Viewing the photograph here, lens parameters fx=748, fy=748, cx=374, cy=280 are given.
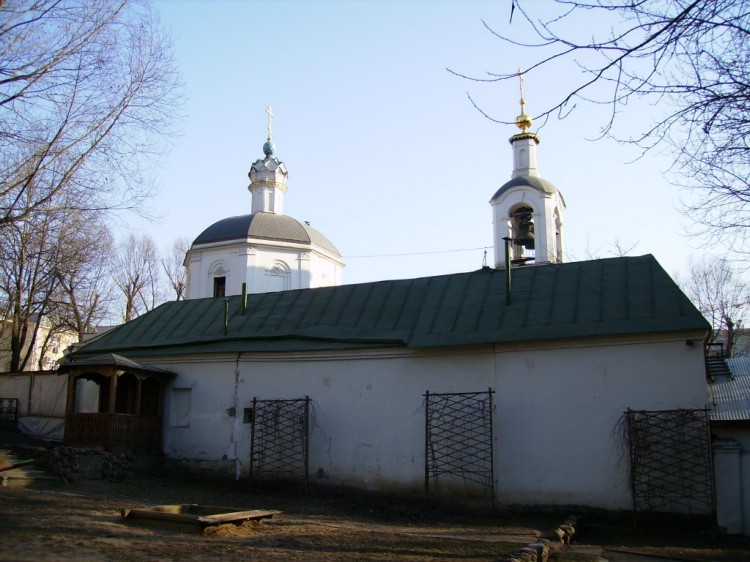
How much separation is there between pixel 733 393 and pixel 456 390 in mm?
6291

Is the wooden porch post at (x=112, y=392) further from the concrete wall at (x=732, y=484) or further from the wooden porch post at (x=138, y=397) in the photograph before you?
the concrete wall at (x=732, y=484)

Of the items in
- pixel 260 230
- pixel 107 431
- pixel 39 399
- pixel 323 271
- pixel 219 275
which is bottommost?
pixel 107 431

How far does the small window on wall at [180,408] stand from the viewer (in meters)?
17.9

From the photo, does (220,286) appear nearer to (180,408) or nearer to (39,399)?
(39,399)

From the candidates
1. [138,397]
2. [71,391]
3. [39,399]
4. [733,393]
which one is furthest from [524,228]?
[39,399]

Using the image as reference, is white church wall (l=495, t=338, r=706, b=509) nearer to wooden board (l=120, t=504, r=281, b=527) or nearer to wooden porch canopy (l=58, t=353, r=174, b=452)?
wooden board (l=120, t=504, r=281, b=527)

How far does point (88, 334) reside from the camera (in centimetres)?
3378

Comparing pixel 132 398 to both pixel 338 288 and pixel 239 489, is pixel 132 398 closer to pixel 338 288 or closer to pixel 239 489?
pixel 239 489

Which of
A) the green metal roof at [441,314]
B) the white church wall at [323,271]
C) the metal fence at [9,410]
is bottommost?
the metal fence at [9,410]

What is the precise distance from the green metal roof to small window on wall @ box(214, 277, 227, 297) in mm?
8990

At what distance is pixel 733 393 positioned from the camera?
53.3ft

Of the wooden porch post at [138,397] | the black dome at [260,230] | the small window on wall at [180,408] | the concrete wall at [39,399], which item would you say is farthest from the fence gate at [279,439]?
the black dome at [260,230]

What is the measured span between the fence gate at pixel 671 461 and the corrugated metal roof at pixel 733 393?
896mm

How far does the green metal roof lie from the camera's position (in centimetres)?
1408
